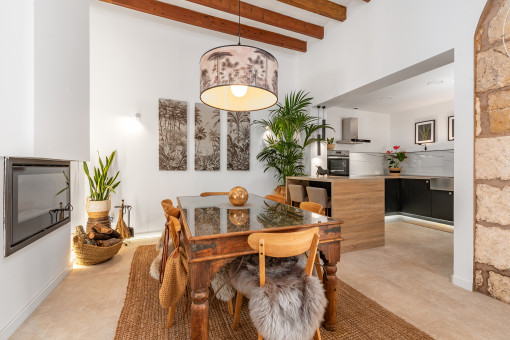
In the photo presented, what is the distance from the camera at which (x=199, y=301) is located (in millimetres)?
1191

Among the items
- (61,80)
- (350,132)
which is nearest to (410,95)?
(350,132)

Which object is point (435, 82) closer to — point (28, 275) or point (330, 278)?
point (330, 278)

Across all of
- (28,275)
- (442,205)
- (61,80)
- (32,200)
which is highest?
(61,80)

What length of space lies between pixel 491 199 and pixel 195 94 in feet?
13.3

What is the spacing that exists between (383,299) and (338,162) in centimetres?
384

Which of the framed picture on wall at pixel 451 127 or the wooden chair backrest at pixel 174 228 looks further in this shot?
the framed picture on wall at pixel 451 127

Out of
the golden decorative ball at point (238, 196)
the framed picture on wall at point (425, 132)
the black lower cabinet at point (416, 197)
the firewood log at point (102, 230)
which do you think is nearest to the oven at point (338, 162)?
the black lower cabinet at point (416, 197)

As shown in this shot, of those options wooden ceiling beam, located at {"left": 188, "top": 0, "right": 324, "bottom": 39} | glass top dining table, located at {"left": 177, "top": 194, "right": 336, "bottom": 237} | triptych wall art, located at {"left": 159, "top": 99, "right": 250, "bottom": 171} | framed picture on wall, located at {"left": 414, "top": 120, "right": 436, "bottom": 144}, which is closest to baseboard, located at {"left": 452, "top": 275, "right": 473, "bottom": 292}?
glass top dining table, located at {"left": 177, "top": 194, "right": 336, "bottom": 237}

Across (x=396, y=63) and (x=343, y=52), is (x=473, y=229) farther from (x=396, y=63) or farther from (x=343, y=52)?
(x=343, y=52)

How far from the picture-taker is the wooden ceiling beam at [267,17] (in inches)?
131

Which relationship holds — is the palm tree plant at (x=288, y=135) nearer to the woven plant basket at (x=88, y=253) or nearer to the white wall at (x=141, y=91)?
the white wall at (x=141, y=91)

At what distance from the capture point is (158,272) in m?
1.73

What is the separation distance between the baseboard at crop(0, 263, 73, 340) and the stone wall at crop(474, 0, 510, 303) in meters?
3.61

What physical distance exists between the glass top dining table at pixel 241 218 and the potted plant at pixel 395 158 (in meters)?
4.49
